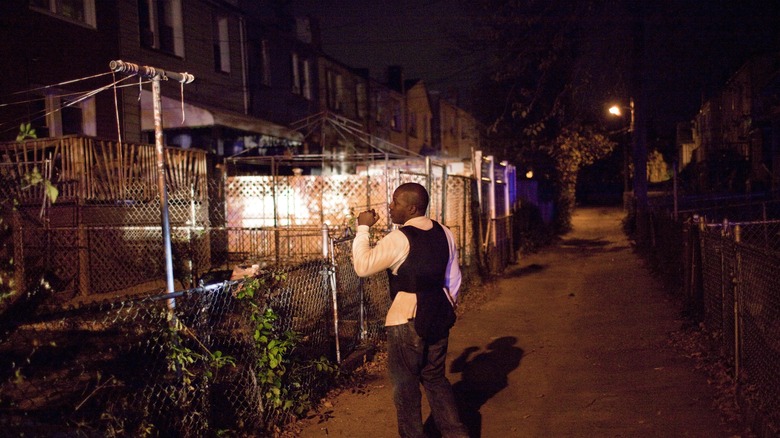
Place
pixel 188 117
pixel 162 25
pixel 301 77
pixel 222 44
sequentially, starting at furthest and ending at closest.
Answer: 1. pixel 301 77
2. pixel 222 44
3. pixel 162 25
4. pixel 188 117

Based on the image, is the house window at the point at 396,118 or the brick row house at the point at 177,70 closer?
the brick row house at the point at 177,70

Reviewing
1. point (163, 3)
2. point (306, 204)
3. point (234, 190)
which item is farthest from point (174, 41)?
point (306, 204)

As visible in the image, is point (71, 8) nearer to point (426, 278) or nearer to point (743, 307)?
point (426, 278)

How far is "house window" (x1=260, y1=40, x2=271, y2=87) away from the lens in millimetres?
19641

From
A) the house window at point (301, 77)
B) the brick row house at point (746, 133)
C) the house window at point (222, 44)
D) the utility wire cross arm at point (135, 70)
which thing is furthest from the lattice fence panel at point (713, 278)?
the house window at point (301, 77)

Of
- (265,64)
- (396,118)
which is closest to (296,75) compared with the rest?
(265,64)

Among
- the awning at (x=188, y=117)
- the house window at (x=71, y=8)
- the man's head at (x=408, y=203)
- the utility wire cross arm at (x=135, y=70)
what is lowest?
the man's head at (x=408, y=203)

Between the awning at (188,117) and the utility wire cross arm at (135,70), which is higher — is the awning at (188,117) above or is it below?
above

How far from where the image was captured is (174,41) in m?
15.6

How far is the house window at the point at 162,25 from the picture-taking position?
14.5 meters

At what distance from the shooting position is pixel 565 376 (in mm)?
6262

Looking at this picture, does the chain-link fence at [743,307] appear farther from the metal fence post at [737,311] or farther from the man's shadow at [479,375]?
the man's shadow at [479,375]

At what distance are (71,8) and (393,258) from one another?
1158cm

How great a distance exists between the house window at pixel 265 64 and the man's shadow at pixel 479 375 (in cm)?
1418
